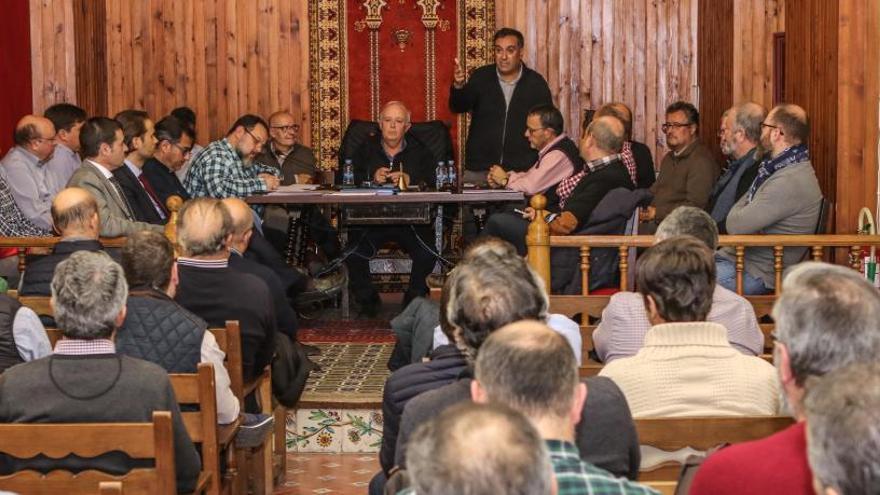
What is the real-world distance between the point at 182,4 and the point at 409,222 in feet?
11.0

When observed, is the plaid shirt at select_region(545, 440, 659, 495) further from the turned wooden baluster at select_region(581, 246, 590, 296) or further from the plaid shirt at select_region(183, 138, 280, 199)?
the plaid shirt at select_region(183, 138, 280, 199)

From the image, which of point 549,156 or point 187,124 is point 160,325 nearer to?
point 549,156

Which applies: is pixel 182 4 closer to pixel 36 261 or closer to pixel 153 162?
pixel 153 162

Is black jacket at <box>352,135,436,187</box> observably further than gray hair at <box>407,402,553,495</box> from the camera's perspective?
Yes

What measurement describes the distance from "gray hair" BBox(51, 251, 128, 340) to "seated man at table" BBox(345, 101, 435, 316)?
16.0ft

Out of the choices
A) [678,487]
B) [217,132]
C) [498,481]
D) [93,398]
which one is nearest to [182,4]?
[217,132]

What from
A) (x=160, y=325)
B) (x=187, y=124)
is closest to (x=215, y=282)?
(x=160, y=325)

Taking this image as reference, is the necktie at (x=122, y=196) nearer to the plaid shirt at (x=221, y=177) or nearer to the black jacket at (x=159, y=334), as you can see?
the plaid shirt at (x=221, y=177)

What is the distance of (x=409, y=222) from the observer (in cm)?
805

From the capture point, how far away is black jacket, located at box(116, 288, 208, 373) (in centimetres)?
409

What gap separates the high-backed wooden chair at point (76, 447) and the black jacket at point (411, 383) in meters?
0.57

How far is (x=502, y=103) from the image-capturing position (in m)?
9.39

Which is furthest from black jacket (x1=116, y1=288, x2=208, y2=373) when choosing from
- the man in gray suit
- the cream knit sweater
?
the man in gray suit

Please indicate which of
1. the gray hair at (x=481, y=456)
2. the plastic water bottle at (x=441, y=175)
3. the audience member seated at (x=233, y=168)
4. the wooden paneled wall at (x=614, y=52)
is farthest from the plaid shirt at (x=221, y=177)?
the gray hair at (x=481, y=456)
